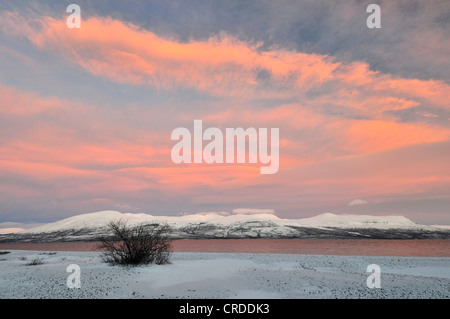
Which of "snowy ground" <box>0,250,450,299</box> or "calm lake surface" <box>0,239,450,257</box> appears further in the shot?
"calm lake surface" <box>0,239,450,257</box>

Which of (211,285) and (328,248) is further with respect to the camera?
(328,248)

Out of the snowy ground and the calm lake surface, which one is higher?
the snowy ground

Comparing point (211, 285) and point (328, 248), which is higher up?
point (211, 285)

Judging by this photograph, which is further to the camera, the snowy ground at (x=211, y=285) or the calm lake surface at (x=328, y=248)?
the calm lake surface at (x=328, y=248)

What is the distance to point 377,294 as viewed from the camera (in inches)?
571

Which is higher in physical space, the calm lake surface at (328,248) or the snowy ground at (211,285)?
the snowy ground at (211,285)

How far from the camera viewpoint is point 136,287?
16359 mm

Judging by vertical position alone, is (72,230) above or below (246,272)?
below

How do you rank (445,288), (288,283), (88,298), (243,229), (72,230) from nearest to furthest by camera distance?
(88,298) < (445,288) < (288,283) < (243,229) < (72,230)
